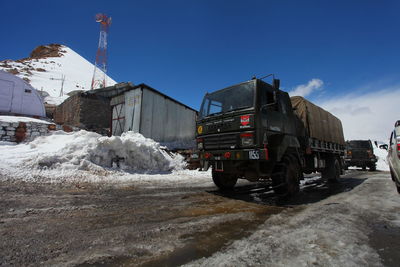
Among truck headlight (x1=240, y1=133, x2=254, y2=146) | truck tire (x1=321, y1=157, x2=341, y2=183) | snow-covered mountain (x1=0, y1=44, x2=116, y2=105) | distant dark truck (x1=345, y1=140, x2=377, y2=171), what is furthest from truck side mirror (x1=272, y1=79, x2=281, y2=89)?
snow-covered mountain (x1=0, y1=44, x2=116, y2=105)

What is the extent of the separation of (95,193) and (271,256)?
4754 mm

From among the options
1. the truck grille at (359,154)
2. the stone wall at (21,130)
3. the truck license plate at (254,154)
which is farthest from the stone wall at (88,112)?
the truck grille at (359,154)

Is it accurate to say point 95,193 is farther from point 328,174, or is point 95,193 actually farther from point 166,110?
point 166,110

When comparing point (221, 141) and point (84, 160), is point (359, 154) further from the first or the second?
point (84, 160)

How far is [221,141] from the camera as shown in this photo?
5551mm

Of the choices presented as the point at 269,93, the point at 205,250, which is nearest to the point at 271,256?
the point at 205,250

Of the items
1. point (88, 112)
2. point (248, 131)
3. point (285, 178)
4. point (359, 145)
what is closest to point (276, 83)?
point (248, 131)

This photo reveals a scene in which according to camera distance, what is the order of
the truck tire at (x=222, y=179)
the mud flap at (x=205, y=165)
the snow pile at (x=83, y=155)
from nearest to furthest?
the mud flap at (x=205, y=165) < the truck tire at (x=222, y=179) < the snow pile at (x=83, y=155)

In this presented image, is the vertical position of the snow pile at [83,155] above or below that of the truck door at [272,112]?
below

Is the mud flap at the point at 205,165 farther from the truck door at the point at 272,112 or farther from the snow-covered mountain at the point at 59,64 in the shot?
the snow-covered mountain at the point at 59,64

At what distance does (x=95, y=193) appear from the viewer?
546 centimetres

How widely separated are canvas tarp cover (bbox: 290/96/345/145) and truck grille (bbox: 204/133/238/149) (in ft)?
10.1

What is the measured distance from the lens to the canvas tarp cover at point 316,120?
704 centimetres

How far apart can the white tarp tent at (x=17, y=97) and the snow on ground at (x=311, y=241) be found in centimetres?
2064
